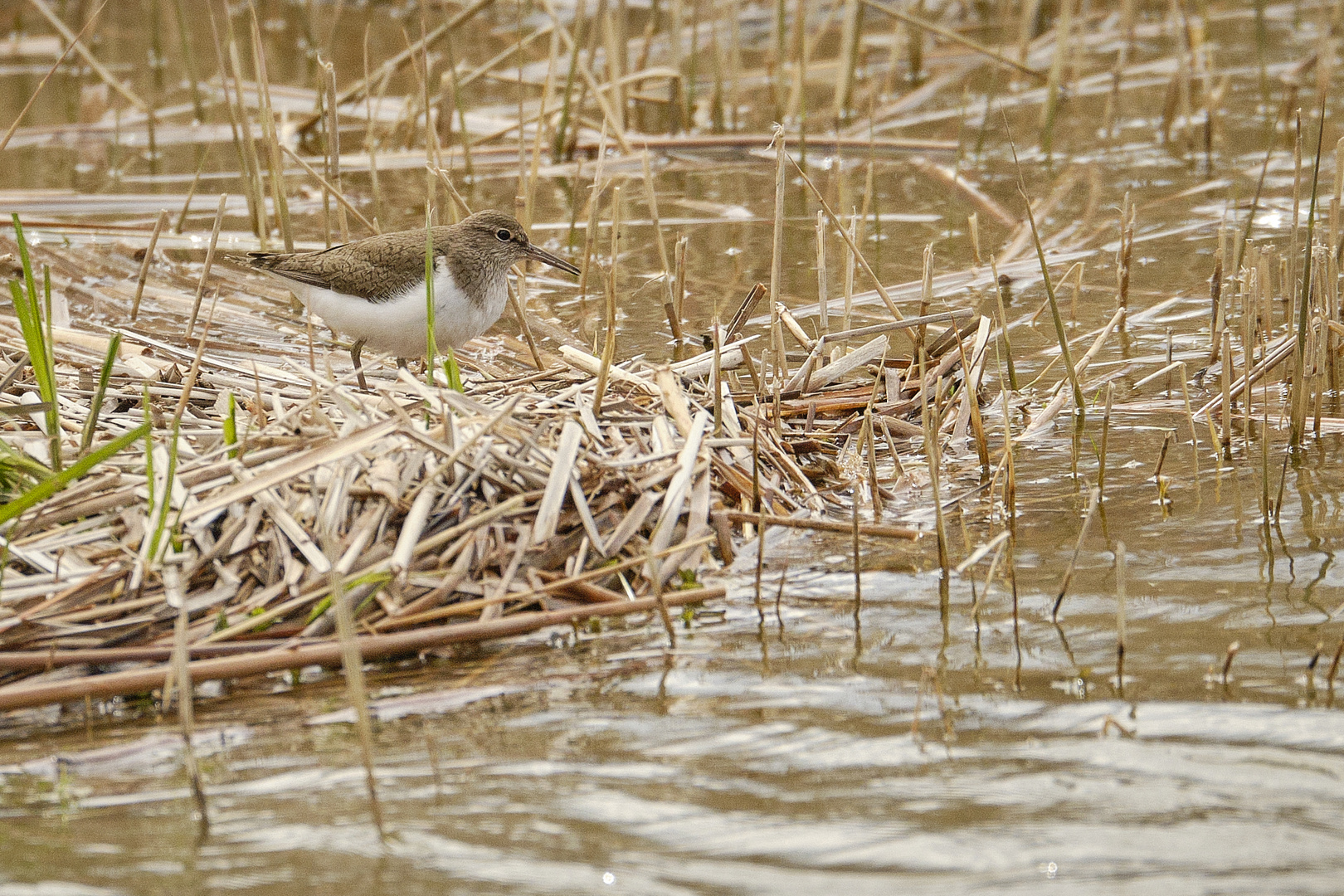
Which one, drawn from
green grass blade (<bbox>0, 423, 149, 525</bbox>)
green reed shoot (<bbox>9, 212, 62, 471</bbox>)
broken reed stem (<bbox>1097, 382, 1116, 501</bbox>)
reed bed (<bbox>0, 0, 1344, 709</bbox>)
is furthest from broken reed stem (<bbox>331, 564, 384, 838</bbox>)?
broken reed stem (<bbox>1097, 382, 1116, 501</bbox>)

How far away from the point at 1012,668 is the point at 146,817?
2151 millimetres

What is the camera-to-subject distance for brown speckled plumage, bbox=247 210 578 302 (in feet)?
19.3

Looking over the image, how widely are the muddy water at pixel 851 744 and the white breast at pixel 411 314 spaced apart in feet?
6.03

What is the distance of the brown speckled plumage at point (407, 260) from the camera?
232 inches

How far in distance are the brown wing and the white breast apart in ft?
0.13

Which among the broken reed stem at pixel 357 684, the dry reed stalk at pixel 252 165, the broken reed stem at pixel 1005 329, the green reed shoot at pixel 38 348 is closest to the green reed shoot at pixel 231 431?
the green reed shoot at pixel 38 348

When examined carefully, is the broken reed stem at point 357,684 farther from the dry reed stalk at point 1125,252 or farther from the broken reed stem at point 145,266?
the dry reed stalk at point 1125,252

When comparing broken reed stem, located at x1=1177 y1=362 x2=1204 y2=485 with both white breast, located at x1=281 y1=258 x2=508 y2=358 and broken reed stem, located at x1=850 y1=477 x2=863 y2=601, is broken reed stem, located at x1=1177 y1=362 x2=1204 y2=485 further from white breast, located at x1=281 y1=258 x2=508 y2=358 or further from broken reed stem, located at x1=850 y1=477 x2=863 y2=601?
white breast, located at x1=281 y1=258 x2=508 y2=358

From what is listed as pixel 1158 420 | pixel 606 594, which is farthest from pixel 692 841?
pixel 1158 420

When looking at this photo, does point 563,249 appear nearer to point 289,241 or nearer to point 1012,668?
point 289,241

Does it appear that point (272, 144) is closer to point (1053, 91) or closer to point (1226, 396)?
point (1226, 396)

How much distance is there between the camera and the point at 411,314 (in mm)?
5785

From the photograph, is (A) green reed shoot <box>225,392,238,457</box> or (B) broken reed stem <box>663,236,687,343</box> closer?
(A) green reed shoot <box>225,392,238,457</box>

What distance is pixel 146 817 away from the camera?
125 inches
